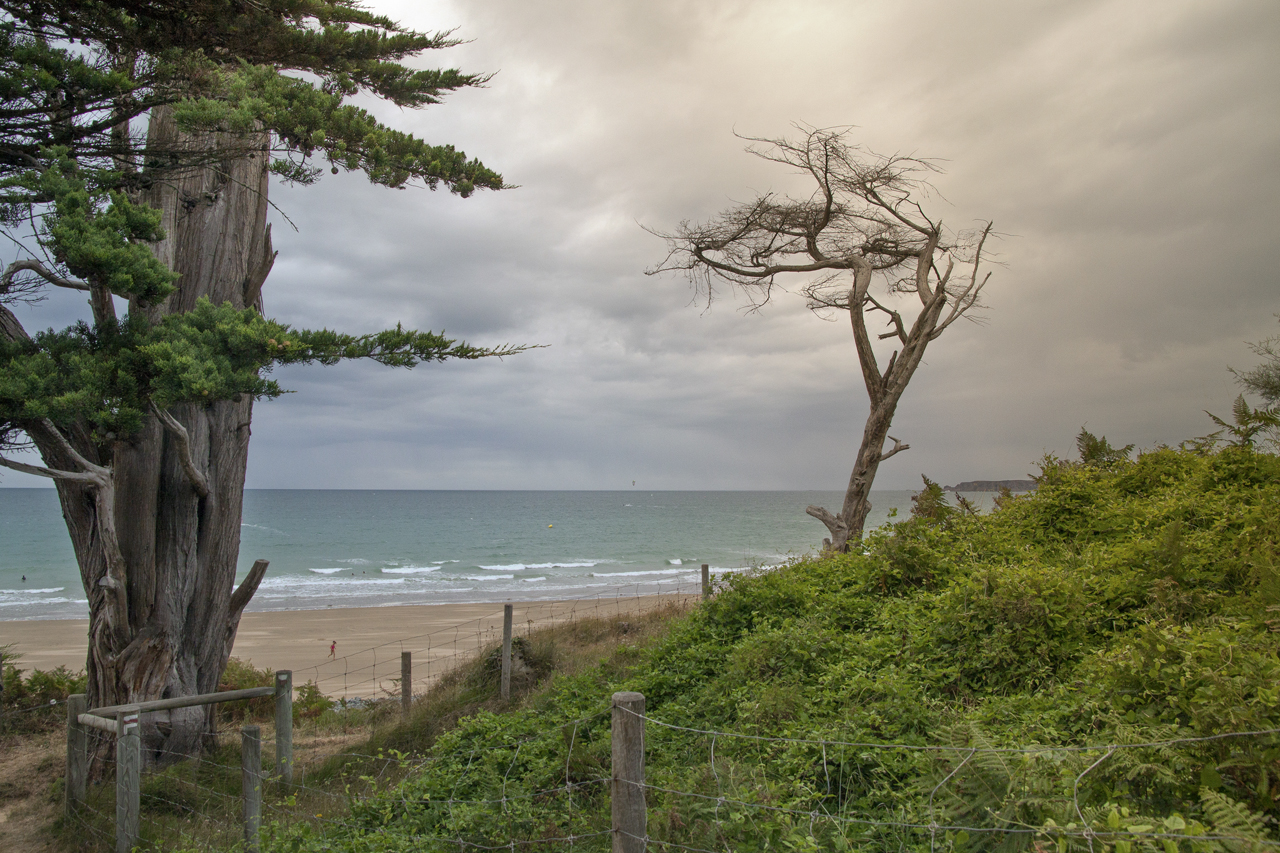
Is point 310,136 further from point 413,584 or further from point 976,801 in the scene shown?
point 413,584

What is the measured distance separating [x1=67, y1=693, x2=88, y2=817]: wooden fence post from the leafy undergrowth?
282 centimetres

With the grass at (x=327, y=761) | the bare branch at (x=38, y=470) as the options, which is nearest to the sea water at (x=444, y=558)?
the grass at (x=327, y=761)

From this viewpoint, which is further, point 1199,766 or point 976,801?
point 976,801

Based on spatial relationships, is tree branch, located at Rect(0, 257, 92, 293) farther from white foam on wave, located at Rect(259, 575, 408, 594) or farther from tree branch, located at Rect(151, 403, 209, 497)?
white foam on wave, located at Rect(259, 575, 408, 594)

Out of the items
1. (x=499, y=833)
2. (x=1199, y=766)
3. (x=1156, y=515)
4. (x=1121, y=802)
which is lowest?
(x=499, y=833)

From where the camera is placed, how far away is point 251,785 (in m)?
5.38

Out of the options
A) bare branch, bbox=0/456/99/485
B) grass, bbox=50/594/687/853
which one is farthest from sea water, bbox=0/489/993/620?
bare branch, bbox=0/456/99/485

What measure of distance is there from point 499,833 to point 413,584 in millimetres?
35301

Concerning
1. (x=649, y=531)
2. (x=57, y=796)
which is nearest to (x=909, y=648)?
(x=57, y=796)

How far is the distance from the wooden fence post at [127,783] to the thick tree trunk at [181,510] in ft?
6.21

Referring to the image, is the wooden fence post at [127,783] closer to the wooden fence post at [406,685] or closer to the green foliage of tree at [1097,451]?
the wooden fence post at [406,685]

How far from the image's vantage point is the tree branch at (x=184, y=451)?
6551 mm

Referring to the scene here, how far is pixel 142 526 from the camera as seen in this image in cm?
739

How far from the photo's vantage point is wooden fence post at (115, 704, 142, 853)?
17.9 ft
